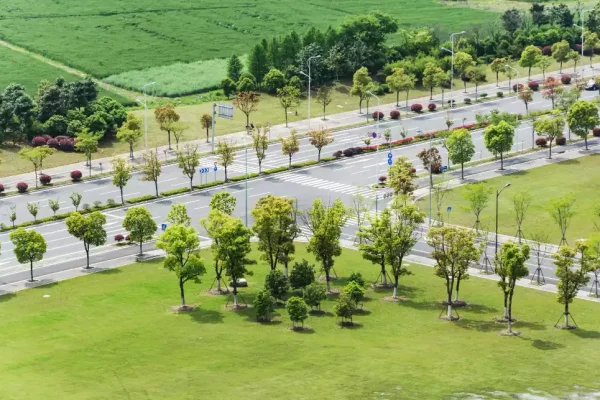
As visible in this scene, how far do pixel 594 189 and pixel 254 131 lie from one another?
53.3 m

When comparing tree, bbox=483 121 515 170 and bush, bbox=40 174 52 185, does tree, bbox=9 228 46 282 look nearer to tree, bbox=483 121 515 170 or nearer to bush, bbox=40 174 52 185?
bush, bbox=40 174 52 185

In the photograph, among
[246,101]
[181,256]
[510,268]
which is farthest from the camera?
[246,101]

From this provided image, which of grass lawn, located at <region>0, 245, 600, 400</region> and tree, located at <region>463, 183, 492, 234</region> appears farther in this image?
tree, located at <region>463, 183, 492, 234</region>

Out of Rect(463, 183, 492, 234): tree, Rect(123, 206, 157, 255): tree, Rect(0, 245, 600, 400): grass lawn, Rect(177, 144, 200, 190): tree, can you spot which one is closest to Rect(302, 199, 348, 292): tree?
Rect(0, 245, 600, 400): grass lawn

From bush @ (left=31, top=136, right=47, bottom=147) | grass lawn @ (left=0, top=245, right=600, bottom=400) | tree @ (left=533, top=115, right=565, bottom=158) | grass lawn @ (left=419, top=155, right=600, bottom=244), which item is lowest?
grass lawn @ (left=0, top=245, right=600, bottom=400)

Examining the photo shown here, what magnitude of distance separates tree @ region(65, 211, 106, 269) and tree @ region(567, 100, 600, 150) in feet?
262

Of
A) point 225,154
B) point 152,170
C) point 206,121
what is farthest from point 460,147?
point 152,170

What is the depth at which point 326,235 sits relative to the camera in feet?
416

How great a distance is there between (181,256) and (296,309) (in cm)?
1447

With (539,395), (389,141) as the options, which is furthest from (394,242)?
(389,141)

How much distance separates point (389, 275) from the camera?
13275 cm

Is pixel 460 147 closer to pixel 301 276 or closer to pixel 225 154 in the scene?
Result: pixel 225 154

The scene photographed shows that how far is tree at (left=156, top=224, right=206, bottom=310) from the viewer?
12131 centimetres

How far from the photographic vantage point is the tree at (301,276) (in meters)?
126
